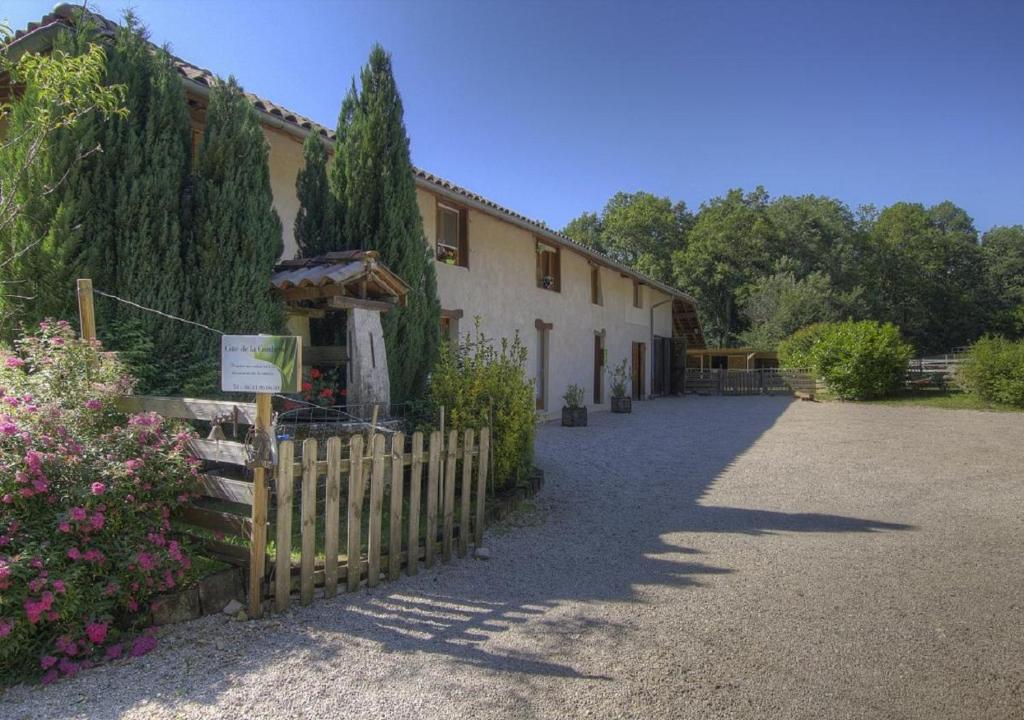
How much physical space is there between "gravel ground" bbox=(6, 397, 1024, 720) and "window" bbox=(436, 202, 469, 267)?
6.15m

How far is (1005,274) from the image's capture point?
4681 centimetres

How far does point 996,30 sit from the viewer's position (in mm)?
7715

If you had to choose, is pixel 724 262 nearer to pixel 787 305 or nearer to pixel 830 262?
pixel 830 262

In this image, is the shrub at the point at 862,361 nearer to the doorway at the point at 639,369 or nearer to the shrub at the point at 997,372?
the shrub at the point at 997,372

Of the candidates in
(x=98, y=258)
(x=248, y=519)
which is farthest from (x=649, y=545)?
(x=98, y=258)

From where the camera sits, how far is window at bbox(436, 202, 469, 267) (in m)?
11.6

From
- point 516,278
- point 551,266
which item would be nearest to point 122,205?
point 516,278

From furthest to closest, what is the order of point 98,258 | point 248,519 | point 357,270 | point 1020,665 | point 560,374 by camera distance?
1. point 560,374
2. point 357,270
3. point 98,258
4. point 248,519
5. point 1020,665

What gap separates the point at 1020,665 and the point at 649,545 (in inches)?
97.8

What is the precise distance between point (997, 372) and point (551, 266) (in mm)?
14113

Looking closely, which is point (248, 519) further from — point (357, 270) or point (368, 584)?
point (357, 270)

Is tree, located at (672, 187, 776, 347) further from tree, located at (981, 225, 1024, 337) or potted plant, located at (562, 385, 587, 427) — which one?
potted plant, located at (562, 385, 587, 427)

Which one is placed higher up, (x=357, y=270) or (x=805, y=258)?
(x=805, y=258)

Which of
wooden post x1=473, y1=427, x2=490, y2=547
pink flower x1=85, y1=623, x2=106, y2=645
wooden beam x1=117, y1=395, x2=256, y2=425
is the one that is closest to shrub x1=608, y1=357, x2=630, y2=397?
wooden post x1=473, y1=427, x2=490, y2=547
